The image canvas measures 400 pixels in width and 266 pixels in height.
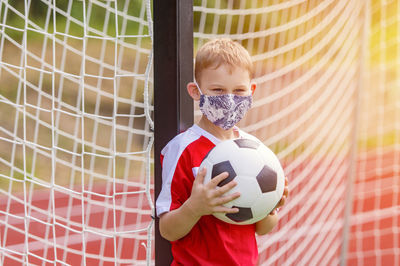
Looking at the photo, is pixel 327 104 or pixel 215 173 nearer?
pixel 215 173

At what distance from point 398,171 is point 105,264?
3.98 metres

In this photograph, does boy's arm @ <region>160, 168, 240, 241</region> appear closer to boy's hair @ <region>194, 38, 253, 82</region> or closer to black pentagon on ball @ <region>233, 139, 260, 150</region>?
black pentagon on ball @ <region>233, 139, 260, 150</region>

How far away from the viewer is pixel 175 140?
1370 mm

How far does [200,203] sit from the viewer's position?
1199mm

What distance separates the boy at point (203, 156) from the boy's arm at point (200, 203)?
10 millimetres

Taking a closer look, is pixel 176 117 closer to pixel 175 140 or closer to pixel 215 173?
pixel 175 140

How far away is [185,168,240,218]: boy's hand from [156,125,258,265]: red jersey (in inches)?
3.8

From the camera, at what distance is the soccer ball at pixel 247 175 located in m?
1.24

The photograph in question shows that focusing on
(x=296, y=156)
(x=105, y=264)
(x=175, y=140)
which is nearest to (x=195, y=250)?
(x=175, y=140)

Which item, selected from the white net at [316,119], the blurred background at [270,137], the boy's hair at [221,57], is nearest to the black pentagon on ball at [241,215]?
the boy's hair at [221,57]

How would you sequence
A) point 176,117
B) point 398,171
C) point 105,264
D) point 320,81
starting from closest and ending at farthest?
point 176,117 → point 320,81 → point 105,264 → point 398,171

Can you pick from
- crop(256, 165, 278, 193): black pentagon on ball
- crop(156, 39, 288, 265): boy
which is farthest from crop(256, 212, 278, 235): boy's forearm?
crop(256, 165, 278, 193): black pentagon on ball

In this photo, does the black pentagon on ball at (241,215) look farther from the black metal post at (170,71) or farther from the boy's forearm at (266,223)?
the black metal post at (170,71)

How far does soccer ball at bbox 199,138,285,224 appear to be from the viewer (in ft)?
4.08
